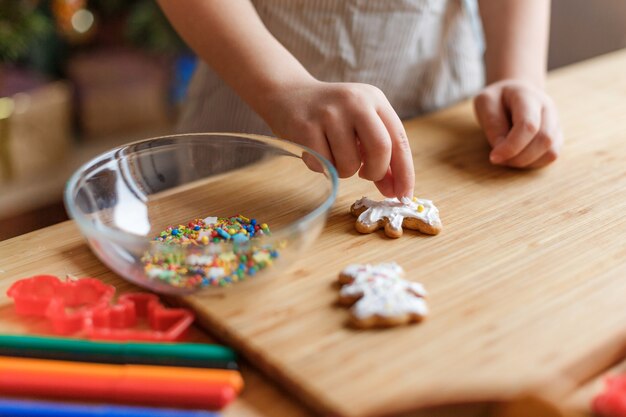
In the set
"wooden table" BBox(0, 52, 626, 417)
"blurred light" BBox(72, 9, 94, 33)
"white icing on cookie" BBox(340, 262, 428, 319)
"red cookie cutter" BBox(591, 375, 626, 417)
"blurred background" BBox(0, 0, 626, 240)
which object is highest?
"white icing on cookie" BBox(340, 262, 428, 319)

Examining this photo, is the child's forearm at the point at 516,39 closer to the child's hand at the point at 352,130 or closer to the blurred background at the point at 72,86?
the child's hand at the point at 352,130

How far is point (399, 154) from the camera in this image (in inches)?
29.3

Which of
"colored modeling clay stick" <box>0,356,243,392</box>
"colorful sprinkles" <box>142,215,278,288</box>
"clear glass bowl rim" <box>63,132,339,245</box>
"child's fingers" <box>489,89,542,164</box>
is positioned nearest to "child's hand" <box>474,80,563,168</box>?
"child's fingers" <box>489,89,542,164</box>

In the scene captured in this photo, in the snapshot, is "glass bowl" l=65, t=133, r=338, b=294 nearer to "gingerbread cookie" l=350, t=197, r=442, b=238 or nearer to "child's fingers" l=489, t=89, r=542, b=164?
"gingerbread cookie" l=350, t=197, r=442, b=238

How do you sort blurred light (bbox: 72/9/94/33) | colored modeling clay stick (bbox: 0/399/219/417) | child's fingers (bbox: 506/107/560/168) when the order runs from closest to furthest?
colored modeling clay stick (bbox: 0/399/219/417)
child's fingers (bbox: 506/107/560/168)
blurred light (bbox: 72/9/94/33)

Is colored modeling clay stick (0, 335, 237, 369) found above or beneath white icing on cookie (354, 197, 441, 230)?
above

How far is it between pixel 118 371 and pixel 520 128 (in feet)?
1.91

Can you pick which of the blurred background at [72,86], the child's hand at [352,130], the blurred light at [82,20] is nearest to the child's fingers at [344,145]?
the child's hand at [352,130]

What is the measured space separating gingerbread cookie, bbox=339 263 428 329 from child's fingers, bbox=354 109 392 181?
0.12m

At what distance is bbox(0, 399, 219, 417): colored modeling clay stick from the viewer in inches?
19.1

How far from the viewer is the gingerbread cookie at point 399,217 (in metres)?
0.72

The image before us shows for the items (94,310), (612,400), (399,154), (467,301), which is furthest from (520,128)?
(94,310)

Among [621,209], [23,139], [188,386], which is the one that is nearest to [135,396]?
[188,386]

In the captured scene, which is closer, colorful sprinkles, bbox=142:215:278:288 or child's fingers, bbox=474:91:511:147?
colorful sprinkles, bbox=142:215:278:288
